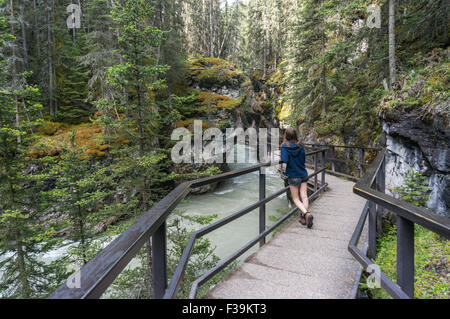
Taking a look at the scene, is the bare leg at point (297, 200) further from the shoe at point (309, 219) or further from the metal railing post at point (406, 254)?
the metal railing post at point (406, 254)

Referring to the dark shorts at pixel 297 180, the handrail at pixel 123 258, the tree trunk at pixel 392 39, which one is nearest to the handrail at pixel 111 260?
the handrail at pixel 123 258

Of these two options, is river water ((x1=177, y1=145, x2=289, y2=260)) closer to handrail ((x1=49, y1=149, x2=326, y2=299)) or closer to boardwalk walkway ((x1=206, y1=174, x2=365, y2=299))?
boardwalk walkway ((x1=206, y1=174, x2=365, y2=299))

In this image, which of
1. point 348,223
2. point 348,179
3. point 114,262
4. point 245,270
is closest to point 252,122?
point 348,179

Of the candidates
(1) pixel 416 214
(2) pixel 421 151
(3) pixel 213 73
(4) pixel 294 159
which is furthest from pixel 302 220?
(3) pixel 213 73

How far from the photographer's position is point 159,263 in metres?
A: 1.65

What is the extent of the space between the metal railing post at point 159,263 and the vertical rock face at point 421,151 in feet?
20.2

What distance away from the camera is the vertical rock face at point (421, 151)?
5238 mm

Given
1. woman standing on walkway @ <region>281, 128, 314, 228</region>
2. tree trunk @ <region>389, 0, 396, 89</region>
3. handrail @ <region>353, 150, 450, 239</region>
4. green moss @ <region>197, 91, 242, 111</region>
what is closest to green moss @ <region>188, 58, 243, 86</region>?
green moss @ <region>197, 91, 242, 111</region>

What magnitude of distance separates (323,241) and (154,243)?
3.48 metres

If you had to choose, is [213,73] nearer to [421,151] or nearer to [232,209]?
[232,209]

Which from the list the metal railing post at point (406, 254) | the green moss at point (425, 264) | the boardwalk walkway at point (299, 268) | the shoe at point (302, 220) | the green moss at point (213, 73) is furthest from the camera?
the green moss at point (213, 73)

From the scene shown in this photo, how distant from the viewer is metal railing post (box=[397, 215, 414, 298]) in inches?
60.2
